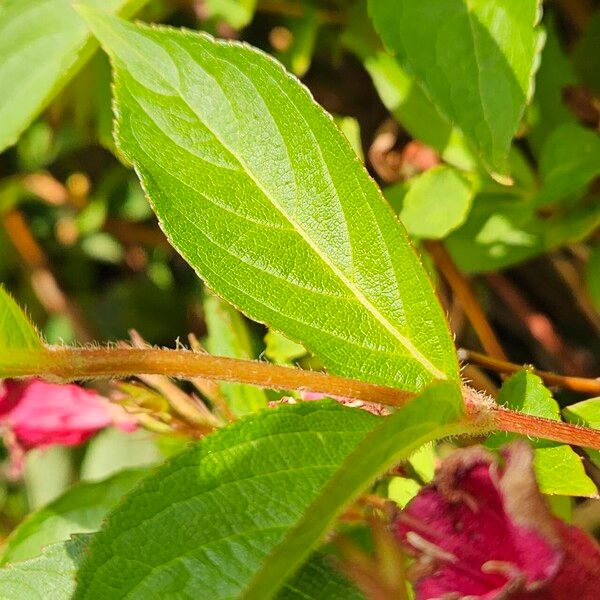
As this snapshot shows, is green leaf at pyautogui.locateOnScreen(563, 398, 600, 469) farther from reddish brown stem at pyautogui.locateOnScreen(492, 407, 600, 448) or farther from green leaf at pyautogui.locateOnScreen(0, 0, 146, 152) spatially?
green leaf at pyautogui.locateOnScreen(0, 0, 146, 152)

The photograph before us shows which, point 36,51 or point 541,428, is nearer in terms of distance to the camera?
point 541,428

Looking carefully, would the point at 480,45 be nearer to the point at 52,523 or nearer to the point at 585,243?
the point at 585,243

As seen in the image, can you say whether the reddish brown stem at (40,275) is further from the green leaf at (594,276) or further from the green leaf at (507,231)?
the green leaf at (594,276)

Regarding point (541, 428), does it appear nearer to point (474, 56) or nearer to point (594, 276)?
point (474, 56)

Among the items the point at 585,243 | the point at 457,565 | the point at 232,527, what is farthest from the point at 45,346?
the point at 585,243

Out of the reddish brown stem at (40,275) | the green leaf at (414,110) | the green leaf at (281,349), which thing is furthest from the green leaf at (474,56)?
the reddish brown stem at (40,275)

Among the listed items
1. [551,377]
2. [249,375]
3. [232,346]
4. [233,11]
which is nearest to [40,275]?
[233,11]
